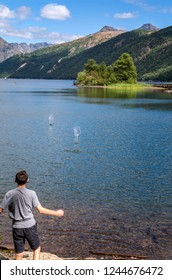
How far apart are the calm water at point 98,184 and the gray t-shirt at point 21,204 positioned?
5962mm

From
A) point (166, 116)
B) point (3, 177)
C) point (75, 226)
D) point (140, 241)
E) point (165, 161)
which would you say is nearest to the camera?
point (140, 241)

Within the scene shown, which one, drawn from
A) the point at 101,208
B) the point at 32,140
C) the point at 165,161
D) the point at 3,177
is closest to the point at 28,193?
the point at 101,208

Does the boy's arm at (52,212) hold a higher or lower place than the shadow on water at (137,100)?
lower

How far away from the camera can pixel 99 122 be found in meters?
75.6

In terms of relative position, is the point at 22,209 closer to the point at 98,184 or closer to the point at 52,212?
the point at 52,212

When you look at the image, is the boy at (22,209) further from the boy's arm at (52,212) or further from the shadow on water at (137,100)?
the shadow on water at (137,100)

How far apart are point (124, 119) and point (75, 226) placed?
60300 millimetres

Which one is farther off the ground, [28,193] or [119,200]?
[28,193]

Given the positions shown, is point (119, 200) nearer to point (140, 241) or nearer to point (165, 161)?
point (140, 241)

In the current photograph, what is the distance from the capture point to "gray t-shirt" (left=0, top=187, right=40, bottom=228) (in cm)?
1188

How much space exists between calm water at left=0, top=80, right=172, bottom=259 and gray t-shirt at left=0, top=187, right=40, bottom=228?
235 inches

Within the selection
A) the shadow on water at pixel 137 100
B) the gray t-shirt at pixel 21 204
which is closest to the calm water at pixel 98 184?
the gray t-shirt at pixel 21 204

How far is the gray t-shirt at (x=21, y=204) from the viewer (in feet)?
39.0
